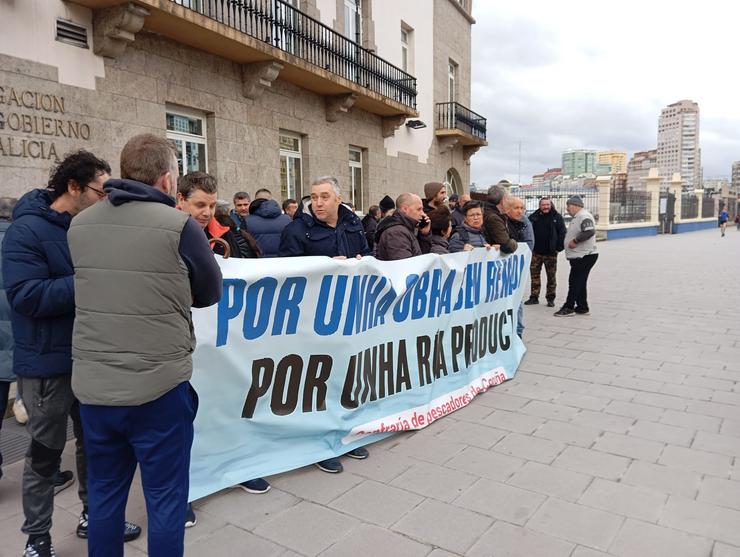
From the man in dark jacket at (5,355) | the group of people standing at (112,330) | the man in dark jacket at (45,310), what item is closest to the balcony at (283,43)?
the man in dark jacket at (5,355)

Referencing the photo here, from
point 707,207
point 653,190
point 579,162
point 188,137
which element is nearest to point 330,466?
point 188,137

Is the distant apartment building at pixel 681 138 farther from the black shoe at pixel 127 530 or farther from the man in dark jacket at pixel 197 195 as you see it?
the black shoe at pixel 127 530

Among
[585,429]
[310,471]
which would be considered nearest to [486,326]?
[585,429]

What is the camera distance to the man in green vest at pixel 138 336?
193 centimetres

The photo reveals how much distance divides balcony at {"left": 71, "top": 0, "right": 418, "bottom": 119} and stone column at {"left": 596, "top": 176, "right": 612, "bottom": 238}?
16.7 metres

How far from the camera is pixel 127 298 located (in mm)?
1934

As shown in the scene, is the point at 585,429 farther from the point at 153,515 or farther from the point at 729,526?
the point at 153,515

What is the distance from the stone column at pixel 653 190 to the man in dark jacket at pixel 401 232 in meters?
35.0

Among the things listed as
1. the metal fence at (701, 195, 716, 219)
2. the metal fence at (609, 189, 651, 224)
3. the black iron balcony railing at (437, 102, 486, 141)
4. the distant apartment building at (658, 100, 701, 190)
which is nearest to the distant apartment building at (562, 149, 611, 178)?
the distant apartment building at (658, 100, 701, 190)

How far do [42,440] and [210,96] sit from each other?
Answer: 27.4ft

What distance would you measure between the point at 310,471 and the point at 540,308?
271 inches

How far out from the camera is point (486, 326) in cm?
546

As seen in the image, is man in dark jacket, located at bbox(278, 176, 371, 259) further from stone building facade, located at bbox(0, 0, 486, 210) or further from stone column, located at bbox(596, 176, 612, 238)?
stone column, located at bbox(596, 176, 612, 238)

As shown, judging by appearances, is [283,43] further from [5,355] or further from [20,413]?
[5,355]
